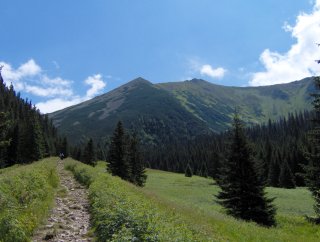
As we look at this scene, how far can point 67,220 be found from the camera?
15695 millimetres

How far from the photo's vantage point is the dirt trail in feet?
41.7

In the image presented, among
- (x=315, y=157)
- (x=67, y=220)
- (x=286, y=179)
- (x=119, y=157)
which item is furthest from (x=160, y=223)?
(x=286, y=179)

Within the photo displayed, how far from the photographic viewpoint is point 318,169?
2688cm

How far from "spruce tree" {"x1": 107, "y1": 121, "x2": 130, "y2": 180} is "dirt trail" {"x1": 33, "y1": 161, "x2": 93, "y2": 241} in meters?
25.7

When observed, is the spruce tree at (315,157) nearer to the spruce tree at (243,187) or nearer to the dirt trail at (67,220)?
the spruce tree at (243,187)

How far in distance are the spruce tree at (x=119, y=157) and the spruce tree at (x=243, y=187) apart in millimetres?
22555

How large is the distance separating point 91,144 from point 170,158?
91688mm

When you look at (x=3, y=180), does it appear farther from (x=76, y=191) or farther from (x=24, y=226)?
(x=76, y=191)

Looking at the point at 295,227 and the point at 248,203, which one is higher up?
the point at 248,203

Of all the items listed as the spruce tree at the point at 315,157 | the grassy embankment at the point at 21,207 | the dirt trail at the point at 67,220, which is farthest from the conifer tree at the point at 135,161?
the grassy embankment at the point at 21,207

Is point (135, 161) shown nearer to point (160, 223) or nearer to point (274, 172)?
point (274, 172)

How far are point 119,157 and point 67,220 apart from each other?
34.7m

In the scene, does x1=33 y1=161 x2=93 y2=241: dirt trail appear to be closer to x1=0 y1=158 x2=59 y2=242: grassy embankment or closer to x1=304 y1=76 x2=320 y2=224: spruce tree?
x1=0 y1=158 x2=59 y2=242: grassy embankment

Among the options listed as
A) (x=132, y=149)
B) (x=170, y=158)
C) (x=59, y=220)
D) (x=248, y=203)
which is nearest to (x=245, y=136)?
(x=248, y=203)
